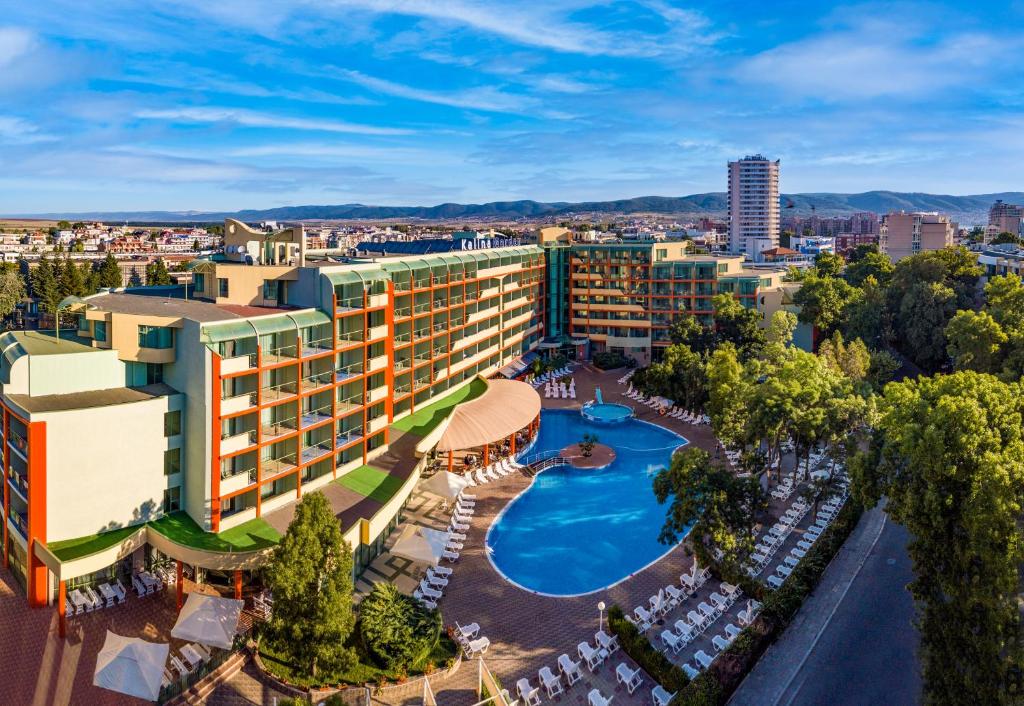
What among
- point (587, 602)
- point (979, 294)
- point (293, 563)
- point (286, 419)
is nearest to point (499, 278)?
point (286, 419)

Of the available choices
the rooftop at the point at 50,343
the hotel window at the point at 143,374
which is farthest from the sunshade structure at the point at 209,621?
the rooftop at the point at 50,343

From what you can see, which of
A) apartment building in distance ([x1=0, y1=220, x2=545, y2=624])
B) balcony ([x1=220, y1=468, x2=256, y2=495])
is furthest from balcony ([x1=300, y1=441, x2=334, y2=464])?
balcony ([x1=220, y1=468, x2=256, y2=495])

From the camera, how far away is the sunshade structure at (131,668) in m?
19.2

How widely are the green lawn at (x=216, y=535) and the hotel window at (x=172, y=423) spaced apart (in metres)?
3.18

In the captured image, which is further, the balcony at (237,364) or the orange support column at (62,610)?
the balcony at (237,364)

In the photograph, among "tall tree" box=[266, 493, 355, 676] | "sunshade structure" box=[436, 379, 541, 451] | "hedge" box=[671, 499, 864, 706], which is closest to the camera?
"hedge" box=[671, 499, 864, 706]

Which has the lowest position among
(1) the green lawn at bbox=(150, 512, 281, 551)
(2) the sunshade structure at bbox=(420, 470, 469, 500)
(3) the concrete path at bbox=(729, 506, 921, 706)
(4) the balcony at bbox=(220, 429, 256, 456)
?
(3) the concrete path at bbox=(729, 506, 921, 706)

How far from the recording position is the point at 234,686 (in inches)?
824

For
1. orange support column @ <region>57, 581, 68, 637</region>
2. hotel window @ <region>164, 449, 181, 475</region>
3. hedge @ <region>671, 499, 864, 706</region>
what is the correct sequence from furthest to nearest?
hotel window @ <region>164, 449, 181, 475</region>
orange support column @ <region>57, 581, 68, 637</region>
hedge @ <region>671, 499, 864, 706</region>

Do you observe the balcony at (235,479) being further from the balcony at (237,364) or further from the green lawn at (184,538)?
the balcony at (237,364)

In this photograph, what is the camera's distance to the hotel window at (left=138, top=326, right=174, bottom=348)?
88.3 feet

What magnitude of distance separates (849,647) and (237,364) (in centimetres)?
2398

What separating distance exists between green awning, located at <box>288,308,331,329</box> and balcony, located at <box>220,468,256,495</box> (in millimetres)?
6279

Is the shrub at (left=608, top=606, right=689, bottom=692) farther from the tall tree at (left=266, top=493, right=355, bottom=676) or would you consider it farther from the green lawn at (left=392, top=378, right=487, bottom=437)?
the green lawn at (left=392, top=378, right=487, bottom=437)
